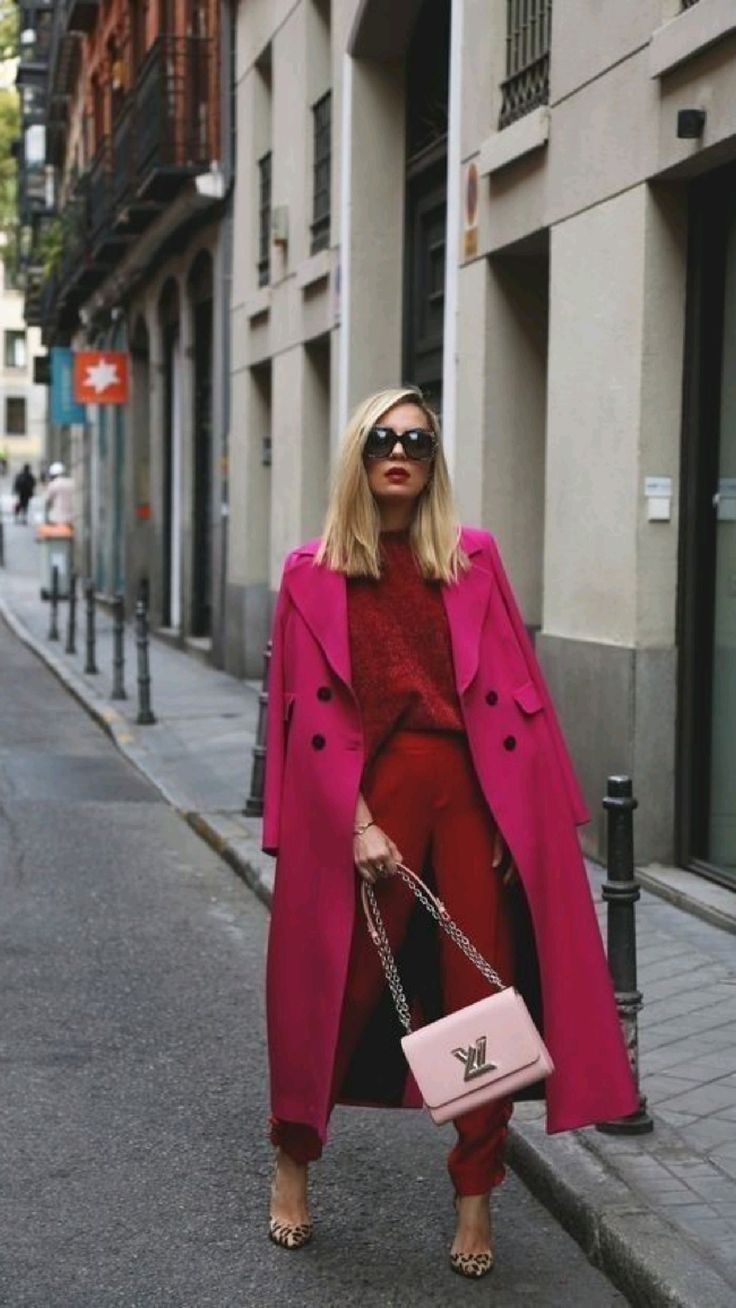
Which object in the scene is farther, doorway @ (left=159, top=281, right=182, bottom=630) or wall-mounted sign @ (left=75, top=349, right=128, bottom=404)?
wall-mounted sign @ (left=75, top=349, right=128, bottom=404)

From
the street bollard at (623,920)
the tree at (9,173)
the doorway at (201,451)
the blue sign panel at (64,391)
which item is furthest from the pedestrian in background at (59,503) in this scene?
the street bollard at (623,920)

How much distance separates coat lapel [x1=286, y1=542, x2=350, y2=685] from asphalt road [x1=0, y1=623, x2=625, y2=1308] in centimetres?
138

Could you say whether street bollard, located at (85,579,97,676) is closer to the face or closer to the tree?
the face

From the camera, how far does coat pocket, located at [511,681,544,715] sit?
178 inches

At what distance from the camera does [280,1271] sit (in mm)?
4637

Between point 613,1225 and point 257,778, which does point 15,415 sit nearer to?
point 257,778

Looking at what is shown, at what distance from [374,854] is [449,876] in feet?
0.65

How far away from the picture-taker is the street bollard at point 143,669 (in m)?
15.5

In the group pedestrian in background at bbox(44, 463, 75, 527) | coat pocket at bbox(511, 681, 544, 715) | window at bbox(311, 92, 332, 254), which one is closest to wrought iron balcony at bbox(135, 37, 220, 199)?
window at bbox(311, 92, 332, 254)

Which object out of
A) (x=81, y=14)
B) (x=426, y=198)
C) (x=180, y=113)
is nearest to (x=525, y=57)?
(x=426, y=198)

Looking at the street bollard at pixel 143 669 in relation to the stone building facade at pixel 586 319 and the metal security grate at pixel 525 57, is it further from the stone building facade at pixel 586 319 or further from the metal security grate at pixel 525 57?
the metal security grate at pixel 525 57

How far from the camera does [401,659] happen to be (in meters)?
4.52

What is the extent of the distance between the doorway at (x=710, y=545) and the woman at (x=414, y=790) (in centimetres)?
430

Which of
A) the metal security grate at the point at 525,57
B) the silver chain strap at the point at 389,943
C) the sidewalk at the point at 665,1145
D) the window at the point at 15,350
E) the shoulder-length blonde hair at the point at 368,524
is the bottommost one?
the sidewalk at the point at 665,1145
